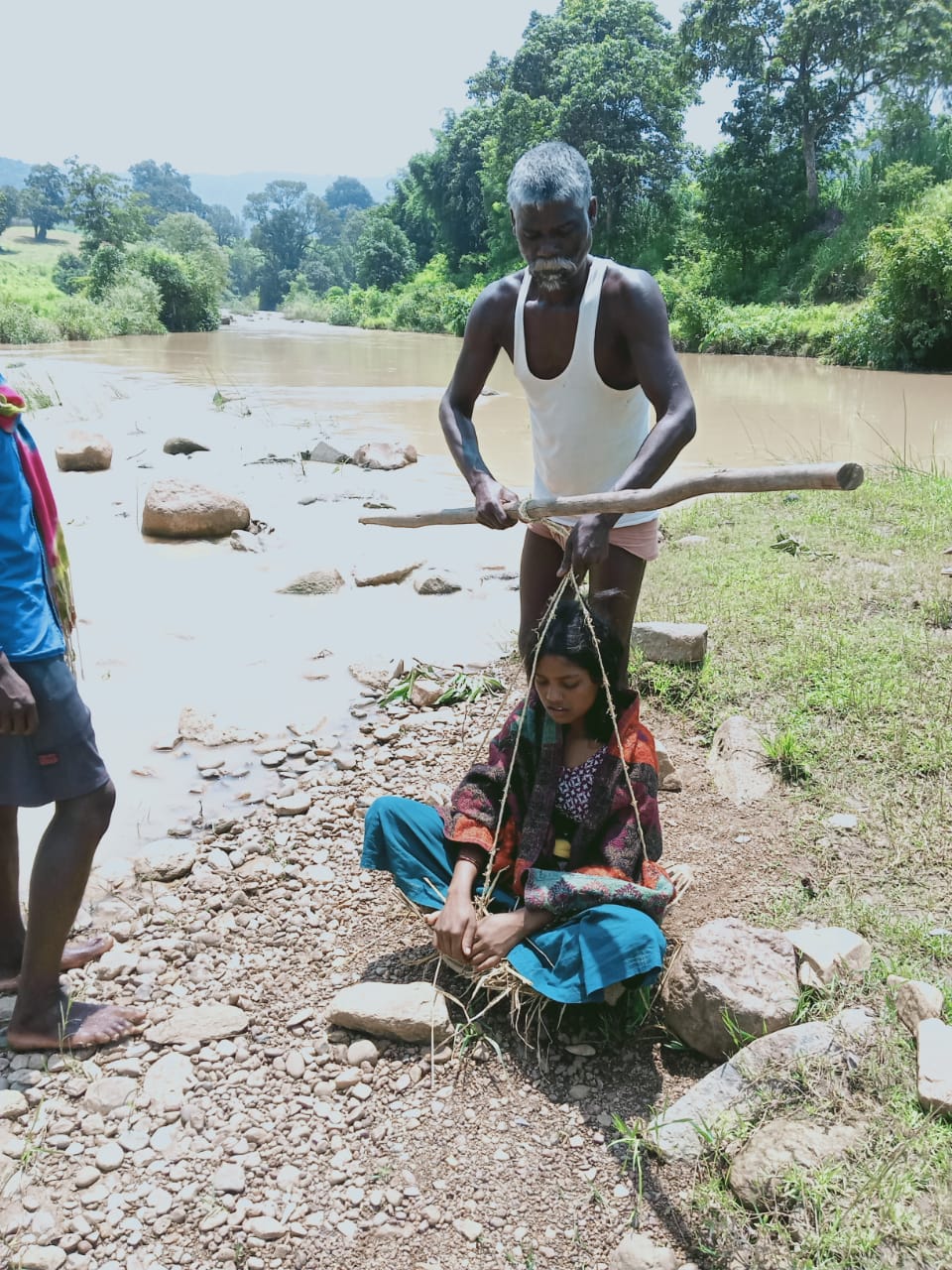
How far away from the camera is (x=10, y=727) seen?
1.94m

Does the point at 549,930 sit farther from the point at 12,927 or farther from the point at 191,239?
the point at 191,239

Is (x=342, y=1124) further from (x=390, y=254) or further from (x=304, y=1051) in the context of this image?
(x=390, y=254)

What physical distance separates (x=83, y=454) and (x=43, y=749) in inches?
281

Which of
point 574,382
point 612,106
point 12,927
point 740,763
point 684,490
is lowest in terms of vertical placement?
point 12,927

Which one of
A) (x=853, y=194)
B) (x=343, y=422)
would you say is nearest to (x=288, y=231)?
(x=853, y=194)

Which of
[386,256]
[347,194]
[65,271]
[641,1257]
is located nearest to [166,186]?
[347,194]

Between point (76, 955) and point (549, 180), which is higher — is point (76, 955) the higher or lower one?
the lower one

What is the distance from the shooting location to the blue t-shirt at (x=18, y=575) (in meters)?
1.96

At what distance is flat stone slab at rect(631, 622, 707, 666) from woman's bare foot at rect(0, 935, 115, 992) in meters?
2.09

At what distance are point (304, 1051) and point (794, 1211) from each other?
106 cm

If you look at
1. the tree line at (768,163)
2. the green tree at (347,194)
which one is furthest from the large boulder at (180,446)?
the green tree at (347,194)

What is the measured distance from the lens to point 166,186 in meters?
155

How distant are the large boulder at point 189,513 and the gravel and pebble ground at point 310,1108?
394 cm

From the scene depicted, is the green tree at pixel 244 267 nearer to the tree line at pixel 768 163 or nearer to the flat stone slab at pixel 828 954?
the tree line at pixel 768 163
